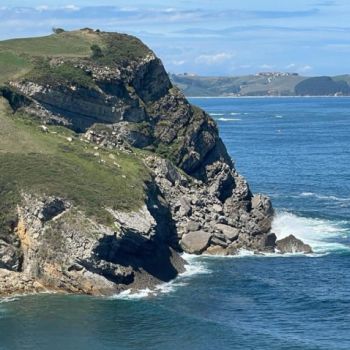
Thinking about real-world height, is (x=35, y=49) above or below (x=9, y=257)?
above

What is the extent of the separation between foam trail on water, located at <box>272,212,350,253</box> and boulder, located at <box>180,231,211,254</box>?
12424 mm

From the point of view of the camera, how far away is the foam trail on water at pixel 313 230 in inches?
4226

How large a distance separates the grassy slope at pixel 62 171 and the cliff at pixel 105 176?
159 mm

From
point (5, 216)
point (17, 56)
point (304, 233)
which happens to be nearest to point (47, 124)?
point (17, 56)

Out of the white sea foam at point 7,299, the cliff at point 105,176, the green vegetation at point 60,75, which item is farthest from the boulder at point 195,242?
the green vegetation at point 60,75

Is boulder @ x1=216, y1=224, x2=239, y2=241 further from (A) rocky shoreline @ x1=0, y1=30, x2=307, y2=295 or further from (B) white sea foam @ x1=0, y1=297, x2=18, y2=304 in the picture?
(B) white sea foam @ x1=0, y1=297, x2=18, y2=304

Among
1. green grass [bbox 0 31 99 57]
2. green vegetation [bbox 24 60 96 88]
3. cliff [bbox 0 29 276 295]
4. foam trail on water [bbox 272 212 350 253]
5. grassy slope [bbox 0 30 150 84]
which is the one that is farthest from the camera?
green grass [bbox 0 31 99 57]

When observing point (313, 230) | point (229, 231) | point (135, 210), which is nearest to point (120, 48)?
point (229, 231)

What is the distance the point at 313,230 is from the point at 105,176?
29.6m

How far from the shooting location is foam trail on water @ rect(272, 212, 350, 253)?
107 meters

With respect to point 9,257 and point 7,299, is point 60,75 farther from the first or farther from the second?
point 7,299

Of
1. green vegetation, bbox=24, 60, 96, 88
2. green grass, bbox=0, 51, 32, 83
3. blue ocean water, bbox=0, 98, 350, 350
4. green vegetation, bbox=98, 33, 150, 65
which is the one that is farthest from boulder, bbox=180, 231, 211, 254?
green grass, bbox=0, 51, 32, 83

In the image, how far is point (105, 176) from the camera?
10075 cm

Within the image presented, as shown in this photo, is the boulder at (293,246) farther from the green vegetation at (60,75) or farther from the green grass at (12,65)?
the green grass at (12,65)
